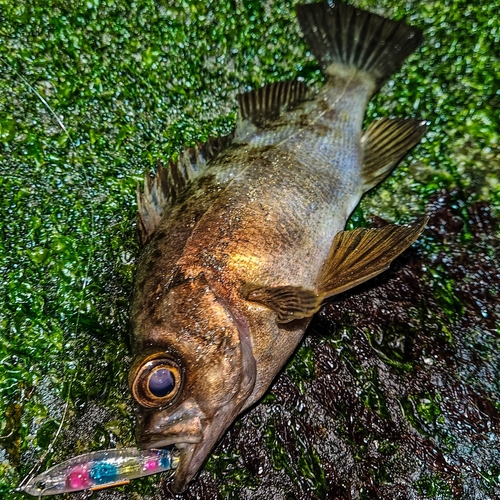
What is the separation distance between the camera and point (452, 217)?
3.12 metres

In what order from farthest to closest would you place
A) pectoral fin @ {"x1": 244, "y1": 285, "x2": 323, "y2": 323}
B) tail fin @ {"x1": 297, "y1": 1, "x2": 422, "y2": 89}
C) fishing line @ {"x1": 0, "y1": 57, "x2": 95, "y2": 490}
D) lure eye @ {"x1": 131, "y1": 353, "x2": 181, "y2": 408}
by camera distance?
tail fin @ {"x1": 297, "y1": 1, "x2": 422, "y2": 89} → fishing line @ {"x1": 0, "y1": 57, "x2": 95, "y2": 490} → pectoral fin @ {"x1": 244, "y1": 285, "x2": 323, "y2": 323} → lure eye @ {"x1": 131, "y1": 353, "x2": 181, "y2": 408}

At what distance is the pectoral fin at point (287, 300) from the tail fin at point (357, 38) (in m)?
1.84

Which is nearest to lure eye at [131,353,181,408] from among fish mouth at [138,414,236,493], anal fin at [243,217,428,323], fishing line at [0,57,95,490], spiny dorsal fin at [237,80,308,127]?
fish mouth at [138,414,236,493]

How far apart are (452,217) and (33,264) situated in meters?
2.78

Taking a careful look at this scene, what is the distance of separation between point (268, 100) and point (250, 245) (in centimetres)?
120

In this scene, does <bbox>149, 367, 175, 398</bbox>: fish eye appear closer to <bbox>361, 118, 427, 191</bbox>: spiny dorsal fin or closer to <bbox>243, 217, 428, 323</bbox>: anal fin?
<bbox>243, 217, 428, 323</bbox>: anal fin

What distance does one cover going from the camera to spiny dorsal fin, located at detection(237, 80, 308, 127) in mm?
3010

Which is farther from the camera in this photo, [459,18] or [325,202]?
[459,18]

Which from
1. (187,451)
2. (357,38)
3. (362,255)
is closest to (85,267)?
(187,451)

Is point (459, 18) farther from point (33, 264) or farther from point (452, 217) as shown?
point (33, 264)

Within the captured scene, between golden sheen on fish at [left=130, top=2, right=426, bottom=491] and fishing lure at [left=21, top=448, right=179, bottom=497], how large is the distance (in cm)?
28

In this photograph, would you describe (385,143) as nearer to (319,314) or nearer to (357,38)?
(357,38)

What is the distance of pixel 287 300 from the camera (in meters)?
2.24

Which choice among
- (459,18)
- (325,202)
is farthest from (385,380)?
(459,18)
